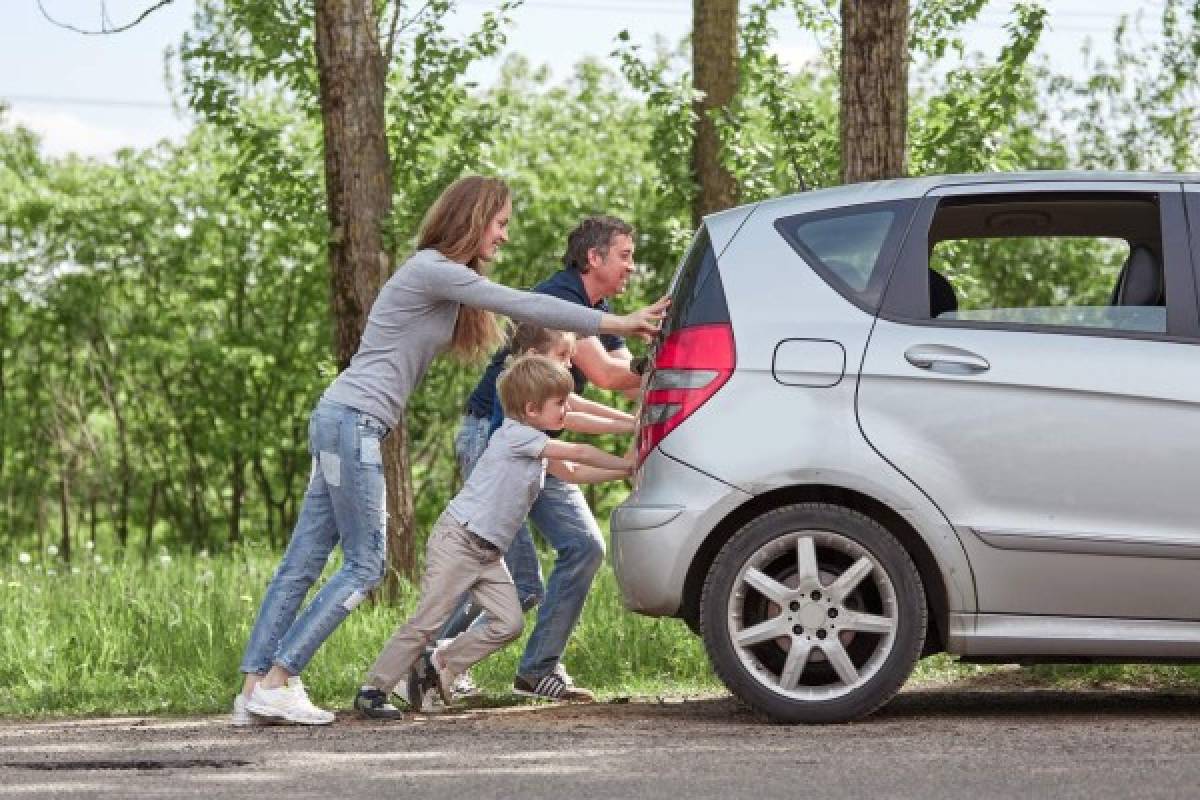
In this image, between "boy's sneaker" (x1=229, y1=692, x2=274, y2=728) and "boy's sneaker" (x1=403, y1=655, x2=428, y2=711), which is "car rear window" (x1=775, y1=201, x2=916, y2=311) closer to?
"boy's sneaker" (x1=403, y1=655, x2=428, y2=711)

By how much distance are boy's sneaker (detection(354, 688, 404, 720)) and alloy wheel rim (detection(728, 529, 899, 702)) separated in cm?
143

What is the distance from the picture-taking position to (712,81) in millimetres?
15812

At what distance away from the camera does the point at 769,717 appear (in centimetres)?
723

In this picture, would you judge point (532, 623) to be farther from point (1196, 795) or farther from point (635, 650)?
point (1196, 795)

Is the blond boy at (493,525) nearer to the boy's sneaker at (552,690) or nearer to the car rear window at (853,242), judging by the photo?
the boy's sneaker at (552,690)

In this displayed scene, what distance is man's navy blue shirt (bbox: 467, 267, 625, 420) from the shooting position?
26.7 feet

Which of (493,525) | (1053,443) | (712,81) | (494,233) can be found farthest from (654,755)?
(712,81)

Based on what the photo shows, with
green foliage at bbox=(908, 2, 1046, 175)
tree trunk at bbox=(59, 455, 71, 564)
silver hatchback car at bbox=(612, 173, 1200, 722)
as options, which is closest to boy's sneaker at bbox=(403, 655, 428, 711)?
silver hatchback car at bbox=(612, 173, 1200, 722)

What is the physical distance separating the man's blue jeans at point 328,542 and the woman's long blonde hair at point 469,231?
466 millimetres

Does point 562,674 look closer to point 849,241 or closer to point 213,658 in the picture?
point 213,658

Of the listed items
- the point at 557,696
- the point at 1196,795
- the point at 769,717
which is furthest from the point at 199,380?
the point at 1196,795

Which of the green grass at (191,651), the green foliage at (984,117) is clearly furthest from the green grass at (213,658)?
the green foliage at (984,117)

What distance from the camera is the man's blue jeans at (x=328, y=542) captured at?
7.82m

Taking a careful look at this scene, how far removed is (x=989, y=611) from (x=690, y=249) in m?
1.55
